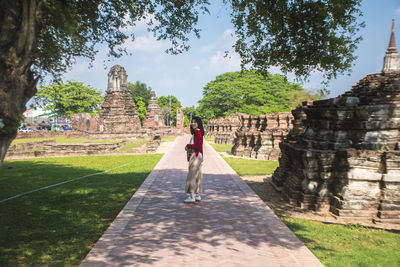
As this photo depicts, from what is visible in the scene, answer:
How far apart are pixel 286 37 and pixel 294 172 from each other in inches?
124

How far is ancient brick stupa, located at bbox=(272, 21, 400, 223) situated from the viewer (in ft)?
16.4

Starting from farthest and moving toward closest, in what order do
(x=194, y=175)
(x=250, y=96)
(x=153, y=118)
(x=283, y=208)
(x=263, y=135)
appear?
(x=153, y=118)
(x=250, y=96)
(x=263, y=135)
(x=194, y=175)
(x=283, y=208)

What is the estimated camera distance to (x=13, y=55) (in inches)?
114

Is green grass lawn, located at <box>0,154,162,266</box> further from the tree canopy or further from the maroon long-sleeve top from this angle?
the tree canopy

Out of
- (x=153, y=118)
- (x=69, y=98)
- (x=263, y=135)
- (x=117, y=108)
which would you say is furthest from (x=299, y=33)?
(x=69, y=98)

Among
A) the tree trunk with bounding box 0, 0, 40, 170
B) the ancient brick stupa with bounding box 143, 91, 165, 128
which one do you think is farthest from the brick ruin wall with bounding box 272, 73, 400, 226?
the ancient brick stupa with bounding box 143, 91, 165, 128

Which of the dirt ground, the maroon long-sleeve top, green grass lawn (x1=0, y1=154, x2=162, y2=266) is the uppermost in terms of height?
the maroon long-sleeve top

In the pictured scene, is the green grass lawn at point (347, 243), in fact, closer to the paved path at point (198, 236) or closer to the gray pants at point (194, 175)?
the paved path at point (198, 236)

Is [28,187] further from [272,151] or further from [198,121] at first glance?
[272,151]

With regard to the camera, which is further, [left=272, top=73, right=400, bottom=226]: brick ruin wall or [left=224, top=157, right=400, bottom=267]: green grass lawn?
[left=272, top=73, right=400, bottom=226]: brick ruin wall

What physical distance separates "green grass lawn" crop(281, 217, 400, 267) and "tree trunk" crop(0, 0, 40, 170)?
3858mm

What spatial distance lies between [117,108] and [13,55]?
37033 millimetres

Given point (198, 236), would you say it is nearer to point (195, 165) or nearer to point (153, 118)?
point (195, 165)

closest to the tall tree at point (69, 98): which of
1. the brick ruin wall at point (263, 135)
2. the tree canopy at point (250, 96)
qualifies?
the tree canopy at point (250, 96)
